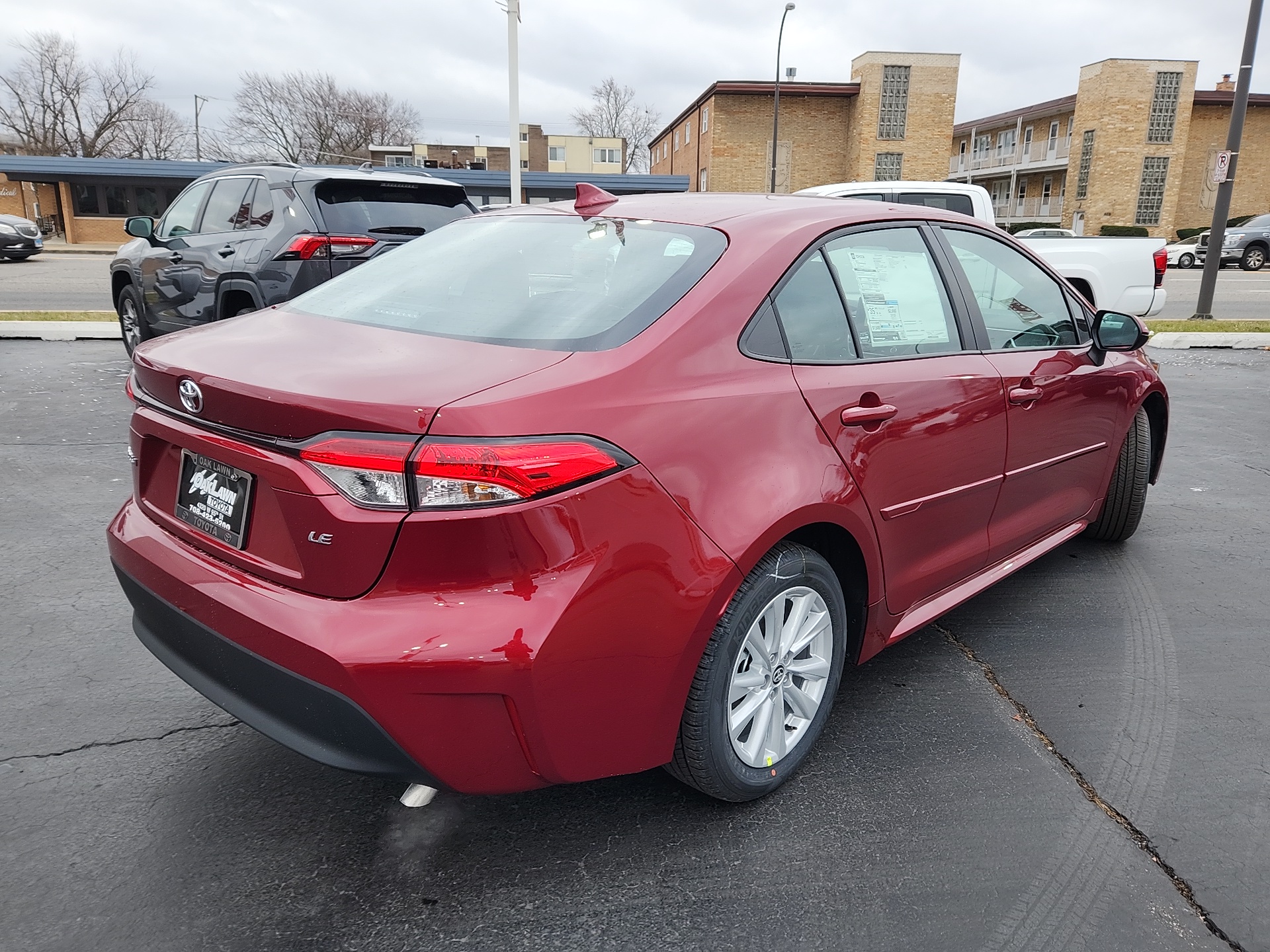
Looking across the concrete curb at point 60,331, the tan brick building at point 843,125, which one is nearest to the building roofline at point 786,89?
the tan brick building at point 843,125

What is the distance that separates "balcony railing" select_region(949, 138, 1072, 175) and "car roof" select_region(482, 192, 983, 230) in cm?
5250

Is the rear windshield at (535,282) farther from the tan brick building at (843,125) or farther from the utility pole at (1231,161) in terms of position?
the tan brick building at (843,125)

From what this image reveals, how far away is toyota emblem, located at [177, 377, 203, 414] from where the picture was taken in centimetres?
214

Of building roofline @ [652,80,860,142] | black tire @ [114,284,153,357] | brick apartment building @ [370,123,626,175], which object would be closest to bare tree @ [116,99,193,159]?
brick apartment building @ [370,123,626,175]

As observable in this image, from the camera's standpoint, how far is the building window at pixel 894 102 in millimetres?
45406

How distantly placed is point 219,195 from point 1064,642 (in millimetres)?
7017

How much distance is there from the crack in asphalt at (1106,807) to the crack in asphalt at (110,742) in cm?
246

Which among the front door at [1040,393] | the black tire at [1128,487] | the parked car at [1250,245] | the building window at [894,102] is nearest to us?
the front door at [1040,393]

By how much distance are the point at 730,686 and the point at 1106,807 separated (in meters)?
1.14

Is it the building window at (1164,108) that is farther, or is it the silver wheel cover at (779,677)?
the building window at (1164,108)

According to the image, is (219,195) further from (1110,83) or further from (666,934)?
(1110,83)

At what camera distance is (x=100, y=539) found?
4.32 m

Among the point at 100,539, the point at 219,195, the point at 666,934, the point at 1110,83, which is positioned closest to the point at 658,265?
the point at 666,934

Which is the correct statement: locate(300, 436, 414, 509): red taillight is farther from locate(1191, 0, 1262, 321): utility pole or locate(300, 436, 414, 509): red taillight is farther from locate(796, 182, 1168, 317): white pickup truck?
locate(1191, 0, 1262, 321): utility pole
